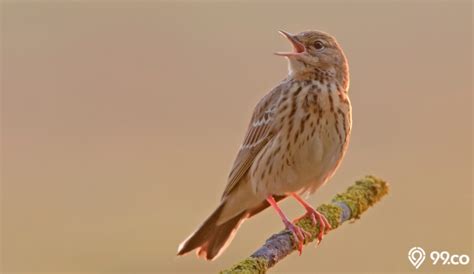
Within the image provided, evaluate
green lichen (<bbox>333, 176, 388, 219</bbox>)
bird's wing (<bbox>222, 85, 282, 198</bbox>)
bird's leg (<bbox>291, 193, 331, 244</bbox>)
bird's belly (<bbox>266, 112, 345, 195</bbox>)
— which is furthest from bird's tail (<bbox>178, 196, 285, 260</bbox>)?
green lichen (<bbox>333, 176, 388, 219</bbox>)

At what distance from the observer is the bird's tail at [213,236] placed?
6891 mm

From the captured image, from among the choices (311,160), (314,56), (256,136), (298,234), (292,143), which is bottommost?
(298,234)

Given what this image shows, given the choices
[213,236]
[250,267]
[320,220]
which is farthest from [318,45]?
[250,267]

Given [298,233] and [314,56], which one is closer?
[298,233]

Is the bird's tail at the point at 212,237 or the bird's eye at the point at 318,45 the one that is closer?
the bird's tail at the point at 212,237

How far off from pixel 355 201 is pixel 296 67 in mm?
1232

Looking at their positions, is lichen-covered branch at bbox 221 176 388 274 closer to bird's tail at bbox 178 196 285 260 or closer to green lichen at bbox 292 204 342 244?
green lichen at bbox 292 204 342 244

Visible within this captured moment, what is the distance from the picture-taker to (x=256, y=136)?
7305 mm

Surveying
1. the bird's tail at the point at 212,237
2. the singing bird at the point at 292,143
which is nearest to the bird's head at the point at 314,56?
the singing bird at the point at 292,143

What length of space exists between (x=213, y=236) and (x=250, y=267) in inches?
79.8

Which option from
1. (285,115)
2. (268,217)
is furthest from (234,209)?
(268,217)

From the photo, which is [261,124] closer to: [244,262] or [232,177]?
[232,177]

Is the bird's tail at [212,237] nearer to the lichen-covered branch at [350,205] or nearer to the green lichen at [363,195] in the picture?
the lichen-covered branch at [350,205]

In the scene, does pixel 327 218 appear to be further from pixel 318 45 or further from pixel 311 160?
pixel 318 45
